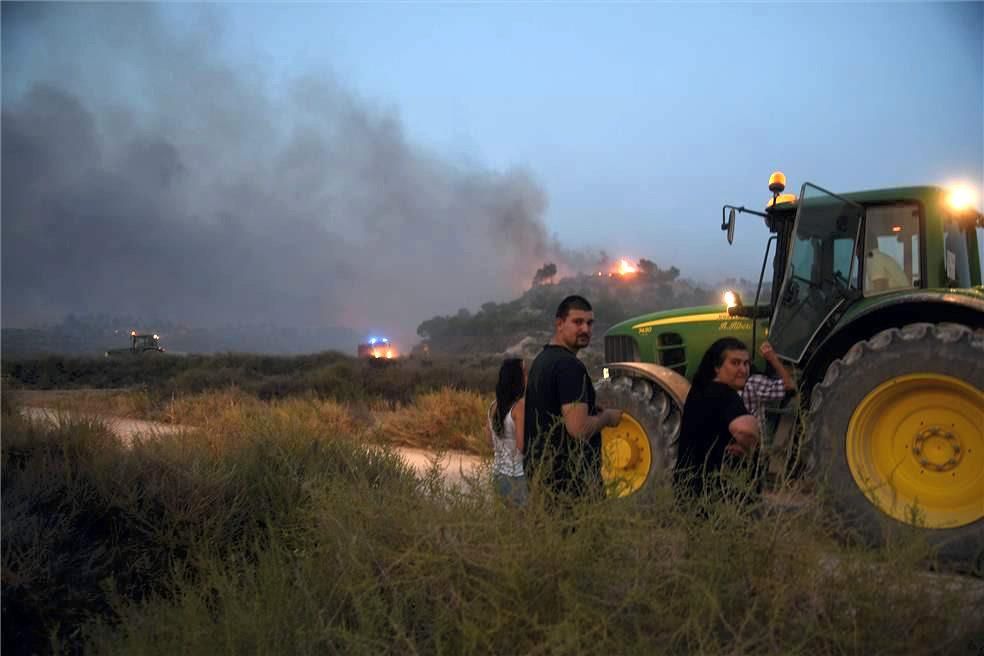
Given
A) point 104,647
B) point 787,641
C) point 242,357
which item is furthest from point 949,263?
point 242,357

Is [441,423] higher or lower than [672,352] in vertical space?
lower

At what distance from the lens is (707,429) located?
160 inches

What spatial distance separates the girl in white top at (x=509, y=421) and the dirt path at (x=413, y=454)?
0.59ft

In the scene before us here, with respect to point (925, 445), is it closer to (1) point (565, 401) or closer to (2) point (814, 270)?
(2) point (814, 270)

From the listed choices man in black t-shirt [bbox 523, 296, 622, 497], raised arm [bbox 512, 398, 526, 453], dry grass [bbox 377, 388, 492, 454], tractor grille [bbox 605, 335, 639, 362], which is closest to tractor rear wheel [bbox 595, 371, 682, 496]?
tractor grille [bbox 605, 335, 639, 362]

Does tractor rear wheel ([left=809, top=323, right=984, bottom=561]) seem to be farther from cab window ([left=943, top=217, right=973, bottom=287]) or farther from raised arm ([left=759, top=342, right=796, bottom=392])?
cab window ([left=943, top=217, right=973, bottom=287])

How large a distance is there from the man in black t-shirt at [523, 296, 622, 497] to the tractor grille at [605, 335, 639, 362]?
3.77 metres

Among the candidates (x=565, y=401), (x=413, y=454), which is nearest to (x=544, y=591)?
(x=565, y=401)

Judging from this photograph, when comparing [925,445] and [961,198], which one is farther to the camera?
[961,198]

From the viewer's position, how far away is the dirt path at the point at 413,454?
3758mm

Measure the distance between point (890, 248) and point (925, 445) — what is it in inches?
76.8

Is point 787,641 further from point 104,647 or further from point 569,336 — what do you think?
point 104,647

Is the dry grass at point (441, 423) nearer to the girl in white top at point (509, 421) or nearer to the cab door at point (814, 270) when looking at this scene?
the cab door at point (814, 270)

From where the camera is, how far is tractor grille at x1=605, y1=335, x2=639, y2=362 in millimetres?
8031
